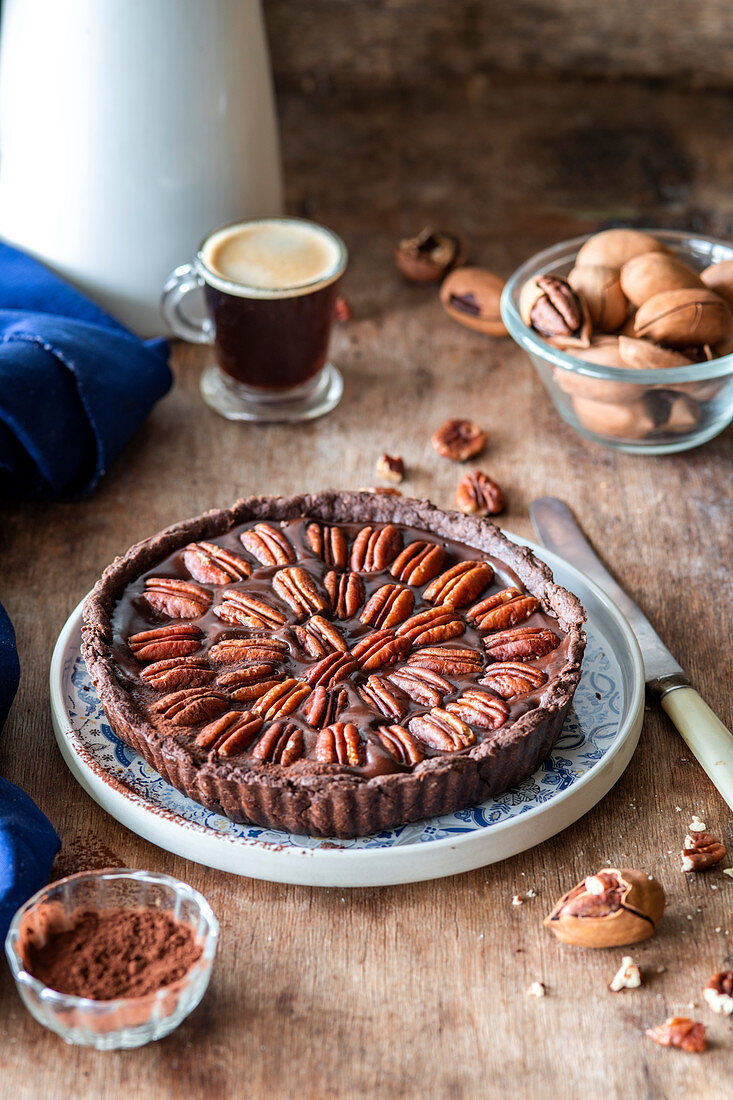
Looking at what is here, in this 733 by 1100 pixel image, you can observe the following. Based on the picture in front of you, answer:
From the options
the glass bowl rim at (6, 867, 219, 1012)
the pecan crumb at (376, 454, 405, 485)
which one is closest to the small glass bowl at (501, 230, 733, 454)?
the pecan crumb at (376, 454, 405, 485)

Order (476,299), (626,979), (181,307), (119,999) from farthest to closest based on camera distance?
(476,299)
(181,307)
(626,979)
(119,999)

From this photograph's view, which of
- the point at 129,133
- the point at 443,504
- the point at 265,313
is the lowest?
the point at 443,504

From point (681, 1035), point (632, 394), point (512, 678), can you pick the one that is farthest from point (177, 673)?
point (632, 394)

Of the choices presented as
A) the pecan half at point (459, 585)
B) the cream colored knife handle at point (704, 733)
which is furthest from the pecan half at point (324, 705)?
the cream colored knife handle at point (704, 733)

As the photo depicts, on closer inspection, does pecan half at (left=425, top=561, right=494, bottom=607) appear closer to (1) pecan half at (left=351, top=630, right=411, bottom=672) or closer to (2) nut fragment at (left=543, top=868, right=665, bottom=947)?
(1) pecan half at (left=351, top=630, right=411, bottom=672)

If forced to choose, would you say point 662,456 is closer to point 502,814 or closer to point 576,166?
point 502,814

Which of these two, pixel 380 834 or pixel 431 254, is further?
pixel 431 254

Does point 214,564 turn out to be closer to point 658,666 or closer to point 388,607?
point 388,607
